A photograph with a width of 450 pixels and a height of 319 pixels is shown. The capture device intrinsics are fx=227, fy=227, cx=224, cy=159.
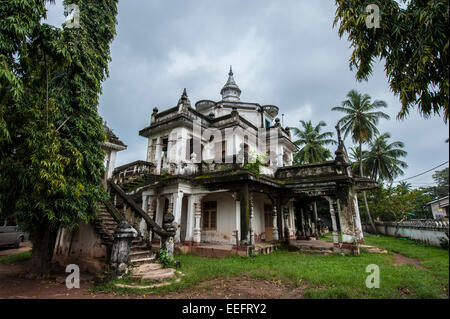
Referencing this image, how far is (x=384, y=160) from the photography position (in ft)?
93.7

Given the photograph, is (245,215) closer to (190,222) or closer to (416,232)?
(190,222)

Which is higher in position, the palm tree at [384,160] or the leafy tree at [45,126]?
the palm tree at [384,160]

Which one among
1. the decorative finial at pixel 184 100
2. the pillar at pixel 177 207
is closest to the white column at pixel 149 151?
the decorative finial at pixel 184 100

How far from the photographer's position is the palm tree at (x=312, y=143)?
1075 inches

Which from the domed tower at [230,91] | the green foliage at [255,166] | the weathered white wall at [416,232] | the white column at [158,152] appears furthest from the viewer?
the domed tower at [230,91]

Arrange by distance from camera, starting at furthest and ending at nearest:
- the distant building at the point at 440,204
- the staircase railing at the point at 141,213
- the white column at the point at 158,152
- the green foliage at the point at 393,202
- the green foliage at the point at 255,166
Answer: the green foliage at the point at 393,202, the white column at the point at 158,152, the green foliage at the point at 255,166, the staircase railing at the point at 141,213, the distant building at the point at 440,204

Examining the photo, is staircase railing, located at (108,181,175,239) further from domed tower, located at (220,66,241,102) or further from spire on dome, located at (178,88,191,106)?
domed tower, located at (220,66,241,102)

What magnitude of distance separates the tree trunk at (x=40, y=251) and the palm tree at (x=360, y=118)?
25896 millimetres

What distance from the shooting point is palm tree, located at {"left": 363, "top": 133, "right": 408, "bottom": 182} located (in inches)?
1109

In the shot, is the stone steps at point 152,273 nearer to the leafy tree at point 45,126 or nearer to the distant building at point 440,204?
the leafy tree at point 45,126

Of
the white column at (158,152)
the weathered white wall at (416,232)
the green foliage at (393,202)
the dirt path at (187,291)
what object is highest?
the white column at (158,152)

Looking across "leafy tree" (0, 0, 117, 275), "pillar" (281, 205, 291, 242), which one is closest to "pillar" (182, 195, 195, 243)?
"leafy tree" (0, 0, 117, 275)

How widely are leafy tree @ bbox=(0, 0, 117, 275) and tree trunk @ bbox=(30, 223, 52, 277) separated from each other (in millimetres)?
27

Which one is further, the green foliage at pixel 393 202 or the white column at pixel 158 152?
the green foliage at pixel 393 202
